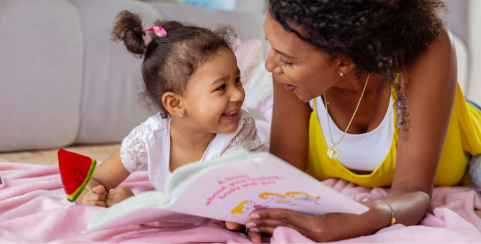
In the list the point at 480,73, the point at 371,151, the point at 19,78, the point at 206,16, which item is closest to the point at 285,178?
the point at 371,151

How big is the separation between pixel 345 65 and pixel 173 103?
1.61 feet

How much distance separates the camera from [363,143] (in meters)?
1.25

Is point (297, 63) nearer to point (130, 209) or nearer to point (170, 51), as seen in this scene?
point (170, 51)

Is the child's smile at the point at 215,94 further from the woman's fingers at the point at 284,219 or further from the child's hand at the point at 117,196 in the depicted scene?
the woman's fingers at the point at 284,219

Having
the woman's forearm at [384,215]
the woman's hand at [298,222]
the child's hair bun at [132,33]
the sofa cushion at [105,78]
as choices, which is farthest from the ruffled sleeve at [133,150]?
the sofa cushion at [105,78]

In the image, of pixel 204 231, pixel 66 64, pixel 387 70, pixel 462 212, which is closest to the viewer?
pixel 204 231

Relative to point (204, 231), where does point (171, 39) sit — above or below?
above

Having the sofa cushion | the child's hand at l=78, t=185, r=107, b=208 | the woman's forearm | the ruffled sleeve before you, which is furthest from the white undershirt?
the sofa cushion

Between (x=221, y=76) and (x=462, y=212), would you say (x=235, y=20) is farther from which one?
(x=462, y=212)

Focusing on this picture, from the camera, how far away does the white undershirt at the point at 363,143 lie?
119cm

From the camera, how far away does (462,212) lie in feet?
3.75

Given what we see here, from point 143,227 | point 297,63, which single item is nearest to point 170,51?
point 297,63

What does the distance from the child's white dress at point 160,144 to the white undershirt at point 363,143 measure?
24 cm

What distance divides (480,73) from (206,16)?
230cm
